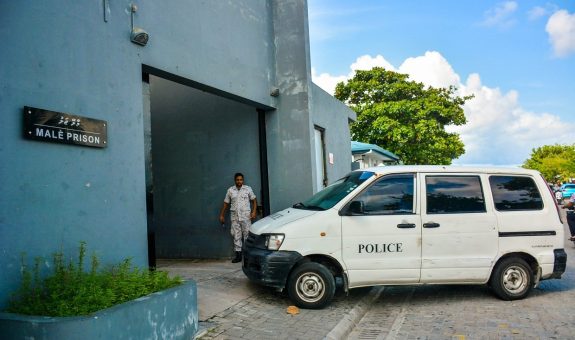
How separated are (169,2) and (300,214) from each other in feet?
11.9

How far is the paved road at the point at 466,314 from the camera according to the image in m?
5.21

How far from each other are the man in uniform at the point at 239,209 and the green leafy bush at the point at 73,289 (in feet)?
14.2

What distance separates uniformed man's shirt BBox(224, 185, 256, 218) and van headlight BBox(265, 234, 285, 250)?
2.92 meters

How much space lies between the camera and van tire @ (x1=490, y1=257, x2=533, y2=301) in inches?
252

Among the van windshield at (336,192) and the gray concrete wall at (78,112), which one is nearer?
the gray concrete wall at (78,112)

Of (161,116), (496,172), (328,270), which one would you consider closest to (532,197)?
(496,172)

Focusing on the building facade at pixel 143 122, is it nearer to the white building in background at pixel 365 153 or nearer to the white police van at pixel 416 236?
the white police van at pixel 416 236

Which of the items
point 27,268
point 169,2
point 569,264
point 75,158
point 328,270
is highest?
point 169,2

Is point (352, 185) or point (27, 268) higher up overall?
point (352, 185)

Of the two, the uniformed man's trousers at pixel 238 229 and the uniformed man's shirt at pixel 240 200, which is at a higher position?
the uniformed man's shirt at pixel 240 200

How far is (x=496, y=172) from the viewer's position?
6652 millimetres

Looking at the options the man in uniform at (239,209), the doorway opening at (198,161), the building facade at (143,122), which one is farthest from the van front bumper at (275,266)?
the doorway opening at (198,161)

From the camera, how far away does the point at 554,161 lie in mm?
75688

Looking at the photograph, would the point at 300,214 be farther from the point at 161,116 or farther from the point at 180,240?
the point at 161,116
